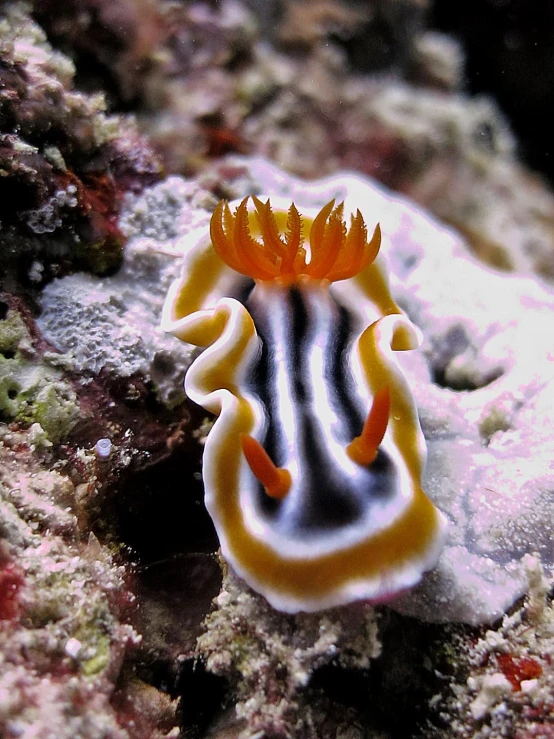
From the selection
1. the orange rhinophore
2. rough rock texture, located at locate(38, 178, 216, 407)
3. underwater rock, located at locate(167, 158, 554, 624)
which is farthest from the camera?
rough rock texture, located at locate(38, 178, 216, 407)

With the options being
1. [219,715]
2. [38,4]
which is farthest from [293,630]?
[38,4]

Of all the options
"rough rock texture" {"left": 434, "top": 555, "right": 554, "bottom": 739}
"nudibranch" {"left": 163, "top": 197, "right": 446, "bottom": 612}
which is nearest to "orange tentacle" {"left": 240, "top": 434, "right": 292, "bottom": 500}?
"nudibranch" {"left": 163, "top": 197, "right": 446, "bottom": 612}

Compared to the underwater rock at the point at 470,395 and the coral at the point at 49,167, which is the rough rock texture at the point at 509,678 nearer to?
the underwater rock at the point at 470,395

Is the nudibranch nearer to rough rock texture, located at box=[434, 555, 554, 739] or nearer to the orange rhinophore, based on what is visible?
the orange rhinophore

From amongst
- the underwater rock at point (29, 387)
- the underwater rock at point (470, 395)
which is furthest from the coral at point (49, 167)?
the underwater rock at point (470, 395)

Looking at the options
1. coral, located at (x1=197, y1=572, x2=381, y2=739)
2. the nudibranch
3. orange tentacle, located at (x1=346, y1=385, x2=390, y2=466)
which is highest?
orange tentacle, located at (x1=346, y1=385, x2=390, y2=466)

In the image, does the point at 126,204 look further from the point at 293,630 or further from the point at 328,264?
the point at 293,630
